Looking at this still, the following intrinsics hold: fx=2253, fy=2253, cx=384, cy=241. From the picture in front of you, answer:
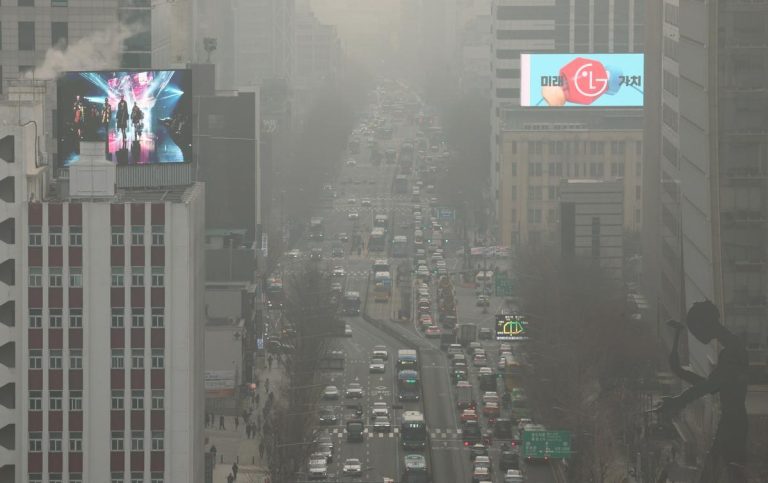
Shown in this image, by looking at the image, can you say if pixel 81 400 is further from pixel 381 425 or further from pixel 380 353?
pixel 380 353

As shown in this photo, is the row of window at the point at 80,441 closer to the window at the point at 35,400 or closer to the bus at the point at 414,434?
the window at the point at 35,400

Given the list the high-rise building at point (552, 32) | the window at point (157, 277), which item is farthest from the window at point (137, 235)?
the high-rise building at point (552, 32)

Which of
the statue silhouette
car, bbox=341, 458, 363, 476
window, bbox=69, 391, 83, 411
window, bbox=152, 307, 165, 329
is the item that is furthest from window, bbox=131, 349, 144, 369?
car, bbox=341, 458, 363, 476

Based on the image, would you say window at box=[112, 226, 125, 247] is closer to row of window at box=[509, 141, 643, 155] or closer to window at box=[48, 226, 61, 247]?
window at box=[48, 226, 61, 247]

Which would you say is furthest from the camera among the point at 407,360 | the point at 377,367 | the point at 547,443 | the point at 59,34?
the point at 377,367

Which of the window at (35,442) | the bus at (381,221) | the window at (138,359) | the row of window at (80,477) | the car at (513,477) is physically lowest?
the car at (513,477)

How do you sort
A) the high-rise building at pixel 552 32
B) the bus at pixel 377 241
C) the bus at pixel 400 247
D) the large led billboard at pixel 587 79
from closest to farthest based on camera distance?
the bus at pixel 400 247 → the bus at pixel 377 241 → the large led billboard at pixel 587 79 → the high-rise building at pixel 552 32

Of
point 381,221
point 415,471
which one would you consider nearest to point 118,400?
point 415,471
